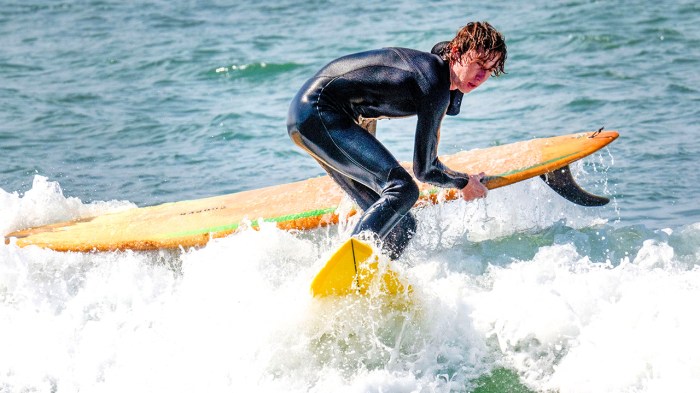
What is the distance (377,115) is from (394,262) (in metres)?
0.73

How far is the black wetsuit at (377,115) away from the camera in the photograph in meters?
4.33

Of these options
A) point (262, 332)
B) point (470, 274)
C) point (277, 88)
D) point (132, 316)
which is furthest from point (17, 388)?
point (277, 88)

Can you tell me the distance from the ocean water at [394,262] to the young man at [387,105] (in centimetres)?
55

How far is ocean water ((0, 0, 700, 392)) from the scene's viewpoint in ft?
14.6

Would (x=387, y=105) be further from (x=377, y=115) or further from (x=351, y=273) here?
(x=351, y=273)

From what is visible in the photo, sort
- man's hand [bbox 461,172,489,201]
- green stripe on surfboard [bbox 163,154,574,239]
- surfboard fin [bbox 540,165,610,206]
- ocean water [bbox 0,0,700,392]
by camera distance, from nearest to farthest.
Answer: ocean water [bbox 0,0,700,392] → man's hand [bbox 461,172,489,201] → green stripe on surfboard [bbox 163,154,574,239] → surfboard fin [bbox 540,165,610,206]

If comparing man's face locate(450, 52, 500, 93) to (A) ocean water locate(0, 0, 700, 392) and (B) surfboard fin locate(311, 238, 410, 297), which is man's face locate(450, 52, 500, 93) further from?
(A) ocean water locate(0, 0, 700, 392)

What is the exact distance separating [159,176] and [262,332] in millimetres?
4149

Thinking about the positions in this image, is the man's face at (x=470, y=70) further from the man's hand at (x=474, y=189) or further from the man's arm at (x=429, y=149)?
the man's hand at (x=474, y=189)

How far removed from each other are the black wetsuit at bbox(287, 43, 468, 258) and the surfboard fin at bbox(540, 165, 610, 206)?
1433mm

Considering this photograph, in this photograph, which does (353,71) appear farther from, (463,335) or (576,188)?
(576,188)

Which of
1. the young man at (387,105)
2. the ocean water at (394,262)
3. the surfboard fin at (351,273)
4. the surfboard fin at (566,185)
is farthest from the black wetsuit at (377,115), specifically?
the surfboard fin at (566,185)

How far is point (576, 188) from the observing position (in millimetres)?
5910

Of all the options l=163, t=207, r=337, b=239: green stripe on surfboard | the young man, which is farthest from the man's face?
l=163, t=207, r=337, b=239: green stripe on surfboard
